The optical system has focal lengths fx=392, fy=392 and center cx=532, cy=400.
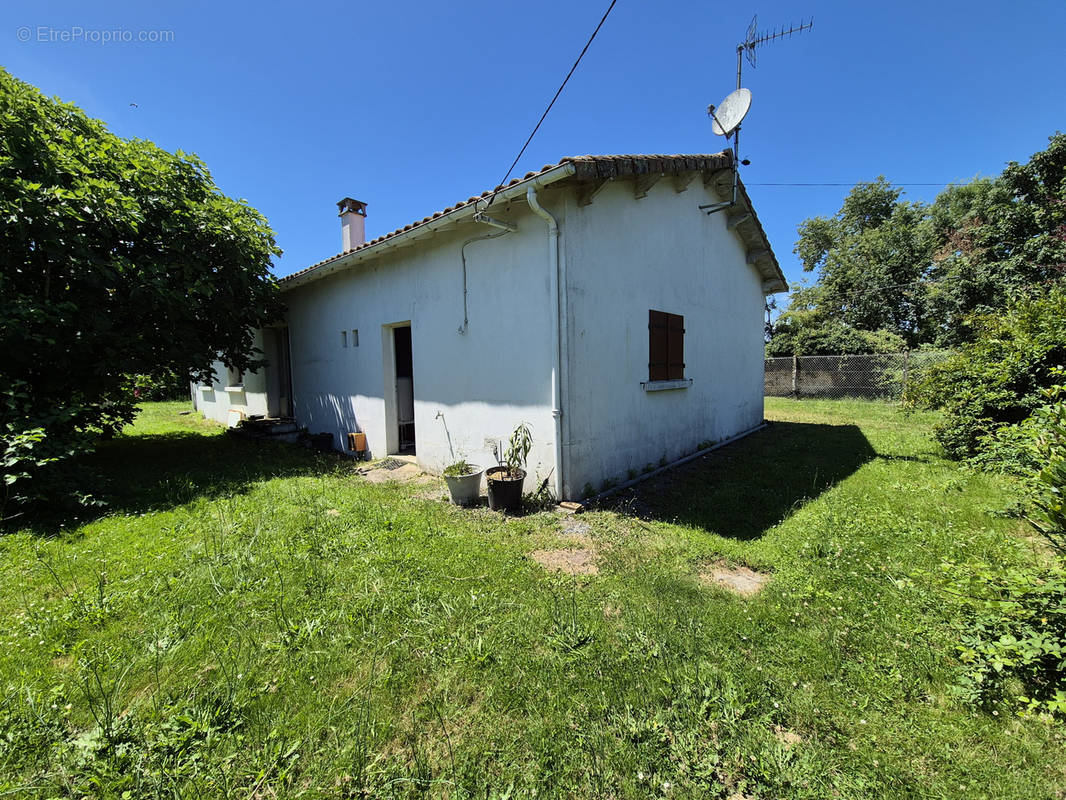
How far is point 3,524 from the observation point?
12.6ft

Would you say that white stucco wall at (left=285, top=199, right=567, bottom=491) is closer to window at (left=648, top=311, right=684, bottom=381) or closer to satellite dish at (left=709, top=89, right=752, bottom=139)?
window at (left=648, top=311, right=684, bottom=381)

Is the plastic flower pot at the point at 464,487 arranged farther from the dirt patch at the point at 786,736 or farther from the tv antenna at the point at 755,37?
the tv antenna at the point at 755,37

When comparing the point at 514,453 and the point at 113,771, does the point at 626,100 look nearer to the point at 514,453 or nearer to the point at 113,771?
the point at 514,453

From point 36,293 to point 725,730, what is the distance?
8272 mm

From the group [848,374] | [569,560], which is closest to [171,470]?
[569,560]

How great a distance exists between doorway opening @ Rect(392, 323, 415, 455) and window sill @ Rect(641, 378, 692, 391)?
391cm

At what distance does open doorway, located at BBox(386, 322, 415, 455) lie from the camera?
6.79m

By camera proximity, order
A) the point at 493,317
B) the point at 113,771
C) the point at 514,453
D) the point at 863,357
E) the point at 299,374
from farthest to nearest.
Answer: the point at 863,357, the point at 299,374, the point at 493,317, the point at 514,453, the point at 113,771

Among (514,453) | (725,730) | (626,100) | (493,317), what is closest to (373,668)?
(725,730)

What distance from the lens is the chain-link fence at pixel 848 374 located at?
39.9 feet

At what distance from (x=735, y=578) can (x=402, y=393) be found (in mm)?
5894

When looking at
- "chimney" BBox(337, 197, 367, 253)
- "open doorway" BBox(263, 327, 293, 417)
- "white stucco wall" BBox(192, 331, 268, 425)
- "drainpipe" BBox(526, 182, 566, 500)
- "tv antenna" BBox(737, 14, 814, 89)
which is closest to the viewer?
"drainpipe" BBox(526, 182, 566, 500)

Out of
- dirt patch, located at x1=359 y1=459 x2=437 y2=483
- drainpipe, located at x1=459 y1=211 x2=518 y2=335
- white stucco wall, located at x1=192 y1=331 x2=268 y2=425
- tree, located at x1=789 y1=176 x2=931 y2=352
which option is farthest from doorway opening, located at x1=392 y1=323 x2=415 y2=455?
tree, located at x1=789 y1=176 x2=931 y2=352

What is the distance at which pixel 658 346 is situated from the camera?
5824mm
